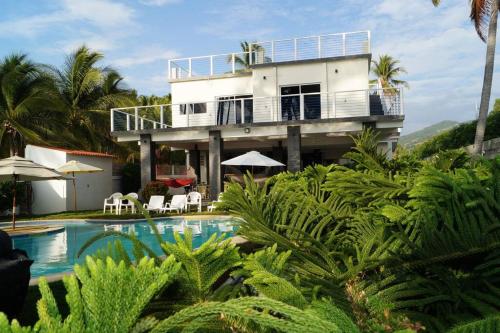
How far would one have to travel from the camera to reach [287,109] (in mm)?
20172

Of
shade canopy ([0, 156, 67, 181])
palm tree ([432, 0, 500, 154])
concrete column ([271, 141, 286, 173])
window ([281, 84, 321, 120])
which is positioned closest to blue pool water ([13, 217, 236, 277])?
shade canopy ([0, 156, 67, 181])

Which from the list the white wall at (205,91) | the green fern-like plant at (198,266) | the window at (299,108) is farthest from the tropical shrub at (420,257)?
the white wall at (205,91)

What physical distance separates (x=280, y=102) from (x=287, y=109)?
0.57m

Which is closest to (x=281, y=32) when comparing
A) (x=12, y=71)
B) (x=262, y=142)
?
(x=262, y=142)

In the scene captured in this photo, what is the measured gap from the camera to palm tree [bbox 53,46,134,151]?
27.2 metres

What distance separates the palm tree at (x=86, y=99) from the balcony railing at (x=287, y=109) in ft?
20.9

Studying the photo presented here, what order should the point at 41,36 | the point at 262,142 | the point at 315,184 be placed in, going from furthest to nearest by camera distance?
the point at 262,142
the point at 41,36
the point at 315,184

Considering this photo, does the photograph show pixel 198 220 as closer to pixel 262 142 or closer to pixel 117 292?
pixel 262 142

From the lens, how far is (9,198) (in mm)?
19016

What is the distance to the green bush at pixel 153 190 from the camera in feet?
62.7

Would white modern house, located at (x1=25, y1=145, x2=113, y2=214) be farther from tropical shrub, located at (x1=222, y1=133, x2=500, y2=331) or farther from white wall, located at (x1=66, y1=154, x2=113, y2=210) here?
tropical shrub, located at (x1=222, y1=133, x2=500, y2=331)

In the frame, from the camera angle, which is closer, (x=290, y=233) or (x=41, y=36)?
(x=290, y=233)

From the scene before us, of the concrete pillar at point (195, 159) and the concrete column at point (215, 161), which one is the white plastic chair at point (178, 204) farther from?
the concrete pillar at point (195, 159)

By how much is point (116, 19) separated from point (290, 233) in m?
14.9
